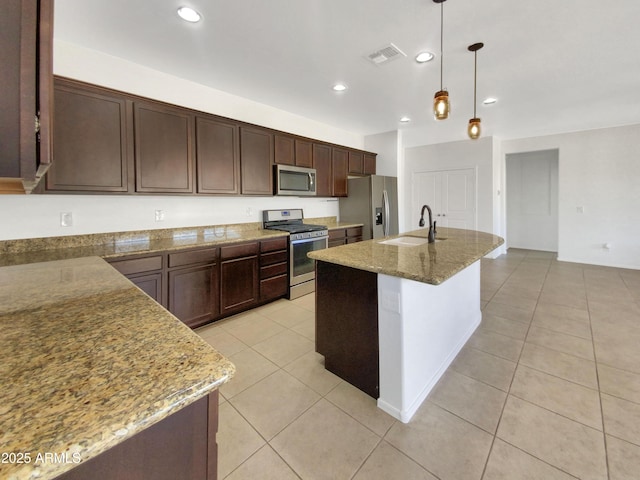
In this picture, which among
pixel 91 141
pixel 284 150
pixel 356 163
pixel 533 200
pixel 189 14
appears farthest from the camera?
pixel 533 200

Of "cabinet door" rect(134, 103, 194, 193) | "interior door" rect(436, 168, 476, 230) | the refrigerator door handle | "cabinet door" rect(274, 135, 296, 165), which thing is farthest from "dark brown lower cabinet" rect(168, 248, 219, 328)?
"interior door" rect(436, 168, 476, 230)

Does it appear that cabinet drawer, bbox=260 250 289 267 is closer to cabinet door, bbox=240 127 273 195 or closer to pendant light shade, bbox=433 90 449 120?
cabinet door, bbox=240 127 273 195

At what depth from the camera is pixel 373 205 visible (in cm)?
475

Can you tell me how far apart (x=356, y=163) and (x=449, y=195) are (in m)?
2.34

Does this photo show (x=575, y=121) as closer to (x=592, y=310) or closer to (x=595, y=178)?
(x=595, y=178)

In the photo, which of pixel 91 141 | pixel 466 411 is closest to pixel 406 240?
pixel 466 411

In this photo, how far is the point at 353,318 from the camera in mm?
1875

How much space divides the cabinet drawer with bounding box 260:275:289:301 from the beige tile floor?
468mm

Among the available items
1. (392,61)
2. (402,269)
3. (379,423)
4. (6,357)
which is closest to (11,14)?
(6,357)

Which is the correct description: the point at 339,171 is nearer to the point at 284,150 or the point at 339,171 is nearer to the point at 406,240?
the point at 284,150

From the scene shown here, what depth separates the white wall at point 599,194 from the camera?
4660 millimetres

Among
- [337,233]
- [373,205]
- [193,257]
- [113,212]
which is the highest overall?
[373,205]

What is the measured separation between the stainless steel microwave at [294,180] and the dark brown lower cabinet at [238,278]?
991mm

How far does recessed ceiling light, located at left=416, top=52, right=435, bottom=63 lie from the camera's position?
265 cm
